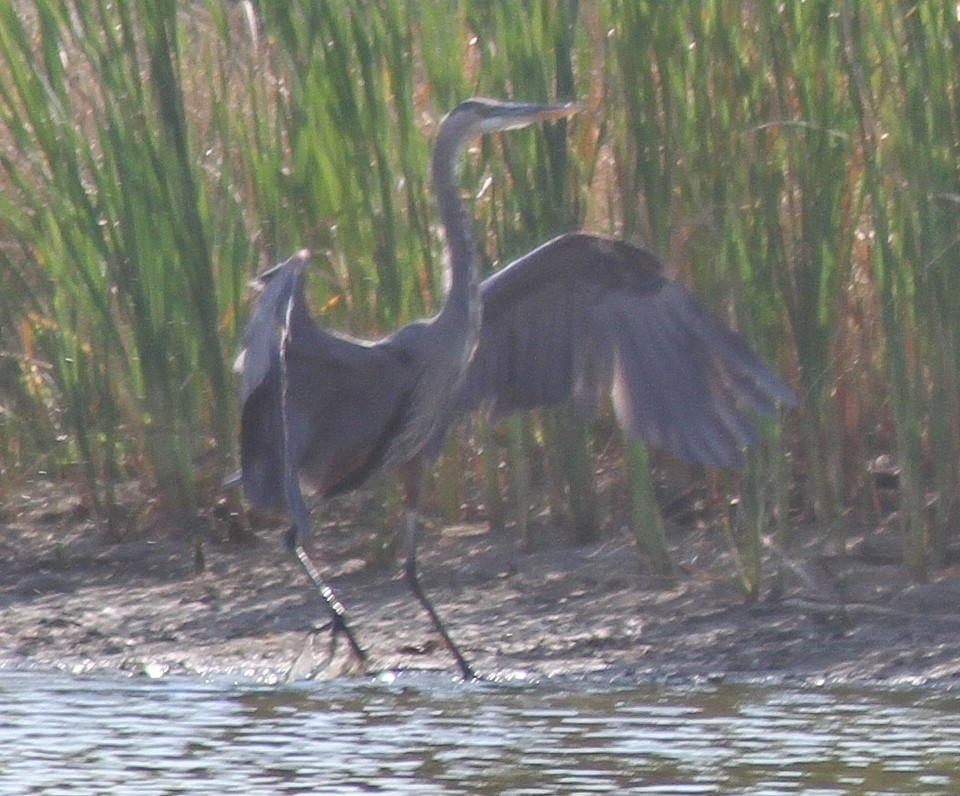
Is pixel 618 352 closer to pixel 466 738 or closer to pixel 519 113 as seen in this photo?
pixel 519 113

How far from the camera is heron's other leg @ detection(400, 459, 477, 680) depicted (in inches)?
179

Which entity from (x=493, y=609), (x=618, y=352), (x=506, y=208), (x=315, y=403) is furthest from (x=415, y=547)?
(x=506, y=208)

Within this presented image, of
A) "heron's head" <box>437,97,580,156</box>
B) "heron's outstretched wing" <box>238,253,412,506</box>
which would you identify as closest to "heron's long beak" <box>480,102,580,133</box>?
"heron's head" <box>437,97,580,156</box>

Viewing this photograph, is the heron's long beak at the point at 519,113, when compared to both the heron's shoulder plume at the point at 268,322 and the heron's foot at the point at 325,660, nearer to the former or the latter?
the heron's shoulder plume at the point at 268,322

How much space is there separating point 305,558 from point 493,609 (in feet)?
1.50

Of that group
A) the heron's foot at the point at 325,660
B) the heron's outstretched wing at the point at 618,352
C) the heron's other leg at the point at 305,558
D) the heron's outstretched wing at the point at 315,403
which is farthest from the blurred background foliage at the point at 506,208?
the heron's foot at the point at 325,660

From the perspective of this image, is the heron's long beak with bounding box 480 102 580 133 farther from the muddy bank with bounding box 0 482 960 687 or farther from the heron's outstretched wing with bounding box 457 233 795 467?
the muddy bank with bounding box 0 482 960 687

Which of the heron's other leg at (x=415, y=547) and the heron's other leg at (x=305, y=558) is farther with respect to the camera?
the heron's other leg at (x=415, y=547)

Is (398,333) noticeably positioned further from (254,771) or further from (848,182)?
(254,771)

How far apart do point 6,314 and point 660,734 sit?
7.20 feet

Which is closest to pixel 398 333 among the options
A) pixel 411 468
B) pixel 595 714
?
pixel 411 468

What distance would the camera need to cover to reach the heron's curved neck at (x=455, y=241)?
4.77 meters

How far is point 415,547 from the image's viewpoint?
4.95m

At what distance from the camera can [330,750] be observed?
12.4ft
